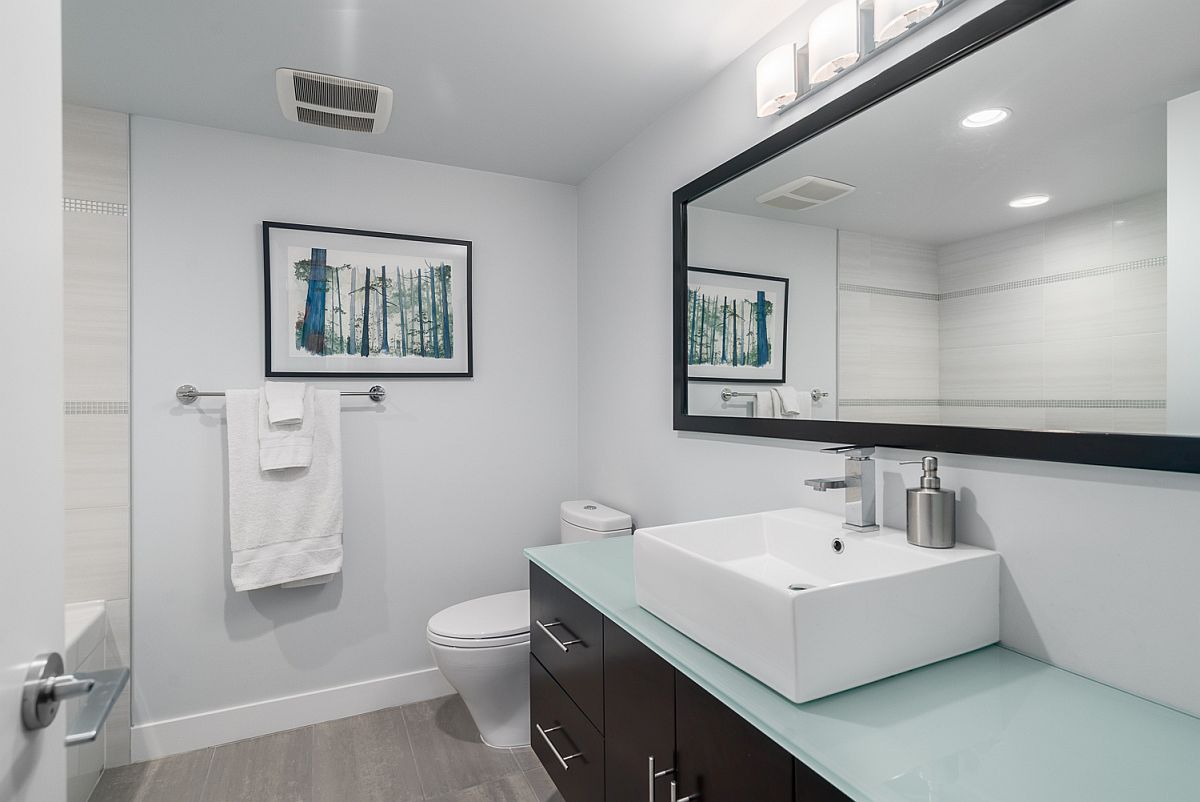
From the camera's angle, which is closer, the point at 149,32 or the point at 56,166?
the point at 56,166

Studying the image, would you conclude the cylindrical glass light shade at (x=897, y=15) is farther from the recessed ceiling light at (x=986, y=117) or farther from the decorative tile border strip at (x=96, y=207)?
the decorative tile border strip at (x=96, y=207)

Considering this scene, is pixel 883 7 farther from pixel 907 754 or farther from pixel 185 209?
pixel 185 209

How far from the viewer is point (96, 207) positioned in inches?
84.4

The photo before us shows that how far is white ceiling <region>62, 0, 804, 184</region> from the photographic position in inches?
64.6

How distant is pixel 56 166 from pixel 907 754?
1.27 meters

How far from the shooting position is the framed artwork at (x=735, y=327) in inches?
67.3

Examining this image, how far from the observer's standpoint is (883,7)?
1319mm

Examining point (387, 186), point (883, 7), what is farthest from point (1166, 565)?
point (387, 186)

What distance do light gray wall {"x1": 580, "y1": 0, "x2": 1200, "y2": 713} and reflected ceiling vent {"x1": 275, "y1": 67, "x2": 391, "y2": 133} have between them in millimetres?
929

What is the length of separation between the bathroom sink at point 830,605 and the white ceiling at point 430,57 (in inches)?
53.3

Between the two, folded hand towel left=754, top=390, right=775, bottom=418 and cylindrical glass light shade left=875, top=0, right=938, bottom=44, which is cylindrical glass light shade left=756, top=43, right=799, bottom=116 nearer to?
cylindrical glass light shade left=875, top=0, right=938, bottom=44

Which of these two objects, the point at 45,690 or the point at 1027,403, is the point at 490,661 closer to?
the point at 45,690

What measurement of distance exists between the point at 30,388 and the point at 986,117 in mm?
1517

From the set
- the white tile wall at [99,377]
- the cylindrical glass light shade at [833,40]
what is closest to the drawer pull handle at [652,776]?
the cylindrical glass light shade at [833,40]
